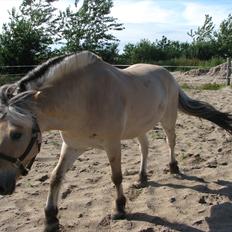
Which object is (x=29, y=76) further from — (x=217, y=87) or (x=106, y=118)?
(x=217, y=87)

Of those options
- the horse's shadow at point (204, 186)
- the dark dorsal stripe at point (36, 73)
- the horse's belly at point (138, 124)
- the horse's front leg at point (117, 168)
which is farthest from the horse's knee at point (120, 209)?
the dark dorsal stripe at point (36, 73)

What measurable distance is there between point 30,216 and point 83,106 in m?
1.27

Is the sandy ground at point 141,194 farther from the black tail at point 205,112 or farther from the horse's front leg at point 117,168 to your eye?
the black tail at point 205,112

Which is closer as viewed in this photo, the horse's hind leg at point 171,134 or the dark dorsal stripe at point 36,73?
the dark dorsal stripe at point 36,73

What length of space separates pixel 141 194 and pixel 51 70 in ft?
6.35

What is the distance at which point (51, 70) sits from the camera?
12.6ft

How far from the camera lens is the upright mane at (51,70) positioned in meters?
3.68

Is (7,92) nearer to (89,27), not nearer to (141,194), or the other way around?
(141,194)

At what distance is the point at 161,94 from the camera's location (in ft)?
18.0

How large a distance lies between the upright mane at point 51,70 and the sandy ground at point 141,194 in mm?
1393

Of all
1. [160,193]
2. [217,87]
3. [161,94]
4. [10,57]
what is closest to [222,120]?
[161,94]

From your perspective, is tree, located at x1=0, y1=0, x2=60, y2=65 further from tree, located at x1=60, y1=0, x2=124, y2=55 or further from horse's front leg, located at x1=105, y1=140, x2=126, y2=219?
horse's front leg, located at x1=105, y1=140, x2=126, y2=219

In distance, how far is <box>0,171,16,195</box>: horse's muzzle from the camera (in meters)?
3.40

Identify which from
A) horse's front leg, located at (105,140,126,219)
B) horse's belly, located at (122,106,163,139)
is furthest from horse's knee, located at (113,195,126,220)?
horse's belly, located at (122,106,163,139)
